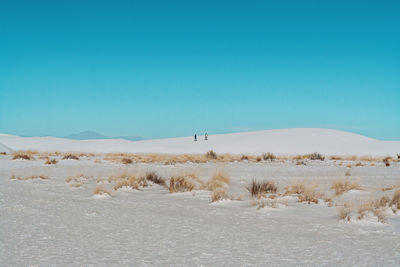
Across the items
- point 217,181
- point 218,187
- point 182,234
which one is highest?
point 217,181

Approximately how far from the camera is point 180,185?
10.5m

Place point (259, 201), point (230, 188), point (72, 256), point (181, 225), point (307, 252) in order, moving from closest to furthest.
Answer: point (72, 256)
point (307, 252)
point (181, 225)
point (259, 201)
point (230, 188)

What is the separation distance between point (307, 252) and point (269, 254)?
459 millimetres

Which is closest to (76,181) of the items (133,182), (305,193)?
(133,182)

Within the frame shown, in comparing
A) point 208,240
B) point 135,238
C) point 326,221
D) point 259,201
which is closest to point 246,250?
point 208,240

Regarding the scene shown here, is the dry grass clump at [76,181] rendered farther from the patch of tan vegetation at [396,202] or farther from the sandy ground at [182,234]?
the patch of tan vegetation at [396,202]

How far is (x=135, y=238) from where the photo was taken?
17.1 ft

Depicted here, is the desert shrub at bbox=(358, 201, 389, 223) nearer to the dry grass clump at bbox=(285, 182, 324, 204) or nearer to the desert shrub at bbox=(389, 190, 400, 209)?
the desert shrub at bbox=(389, 190, 400, 209)

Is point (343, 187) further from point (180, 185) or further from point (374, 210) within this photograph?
point (180, 185)

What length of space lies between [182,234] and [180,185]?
196 inches

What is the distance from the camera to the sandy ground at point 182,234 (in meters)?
4.29

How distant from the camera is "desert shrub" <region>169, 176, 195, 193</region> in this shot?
1016 centimetres

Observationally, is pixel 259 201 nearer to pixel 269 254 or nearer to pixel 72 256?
pixel 269 254

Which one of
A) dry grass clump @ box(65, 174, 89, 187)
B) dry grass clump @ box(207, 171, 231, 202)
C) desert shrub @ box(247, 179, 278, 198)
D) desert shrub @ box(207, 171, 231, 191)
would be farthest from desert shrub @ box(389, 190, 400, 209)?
dry grass clump @ box(65, 174, 89, 187)
